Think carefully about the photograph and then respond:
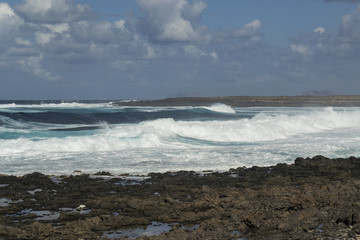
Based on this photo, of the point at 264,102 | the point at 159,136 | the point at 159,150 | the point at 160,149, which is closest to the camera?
the point at 159,150

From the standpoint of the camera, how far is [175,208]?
9.55 meters

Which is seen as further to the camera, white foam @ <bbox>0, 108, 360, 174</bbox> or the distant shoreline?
the distant shoreline

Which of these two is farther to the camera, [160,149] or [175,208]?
[160,149]

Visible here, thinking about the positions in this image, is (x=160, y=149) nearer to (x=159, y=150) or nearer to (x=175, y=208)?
(x=159, y=150)

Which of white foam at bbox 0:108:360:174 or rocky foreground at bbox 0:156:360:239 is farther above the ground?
rocky foreground at bbox 0:156:360:239

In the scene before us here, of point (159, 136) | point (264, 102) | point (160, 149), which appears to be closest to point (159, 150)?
point (160, 149)

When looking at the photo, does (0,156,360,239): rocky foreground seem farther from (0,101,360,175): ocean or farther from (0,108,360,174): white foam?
(0,108,360,174): white foam

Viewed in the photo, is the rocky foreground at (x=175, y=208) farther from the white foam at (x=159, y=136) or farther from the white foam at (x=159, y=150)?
the white foam at (x=159, y=136)

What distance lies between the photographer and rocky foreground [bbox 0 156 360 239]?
310 inches

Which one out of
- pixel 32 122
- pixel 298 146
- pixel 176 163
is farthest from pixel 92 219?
pixel 32 122

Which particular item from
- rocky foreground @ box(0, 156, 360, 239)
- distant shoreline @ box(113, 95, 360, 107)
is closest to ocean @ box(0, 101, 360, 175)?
rocky foreground @ box(0, 156, 360, 239)

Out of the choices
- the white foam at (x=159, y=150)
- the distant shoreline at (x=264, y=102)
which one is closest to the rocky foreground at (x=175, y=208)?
the white foam at (x=159, y=150)

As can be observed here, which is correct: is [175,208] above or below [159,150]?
above

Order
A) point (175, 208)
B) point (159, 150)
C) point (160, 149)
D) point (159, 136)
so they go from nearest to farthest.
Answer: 1. point (175, 208)
2. point (159, 150)
3. point (160, 149)
4. point (159, 136)
